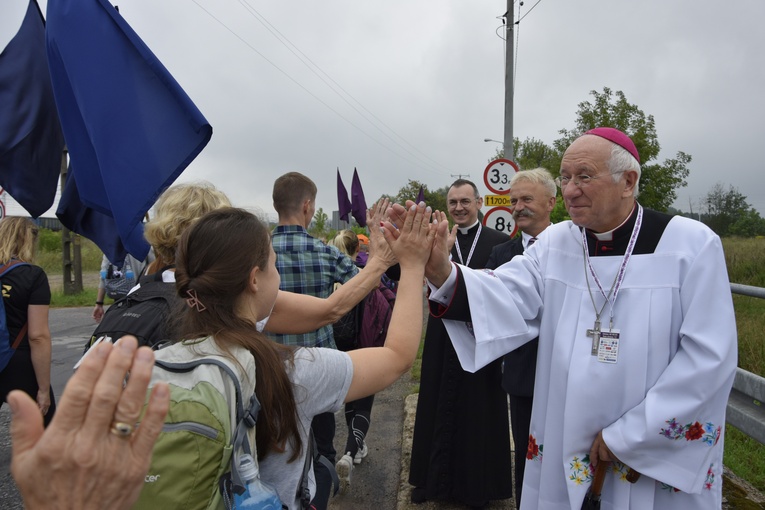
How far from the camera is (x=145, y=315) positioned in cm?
202

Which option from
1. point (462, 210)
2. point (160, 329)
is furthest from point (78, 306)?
point (160, 329)

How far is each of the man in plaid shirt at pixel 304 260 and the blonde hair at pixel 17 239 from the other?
1.58 m

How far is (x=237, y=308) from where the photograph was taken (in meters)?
1.63

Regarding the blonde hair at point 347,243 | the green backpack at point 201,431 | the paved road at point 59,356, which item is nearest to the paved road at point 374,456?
the paved road at point 59,356

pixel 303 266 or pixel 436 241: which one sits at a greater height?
pixel 436 241

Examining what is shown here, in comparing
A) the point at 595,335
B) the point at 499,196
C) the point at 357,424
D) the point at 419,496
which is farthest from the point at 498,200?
the point at 595,335

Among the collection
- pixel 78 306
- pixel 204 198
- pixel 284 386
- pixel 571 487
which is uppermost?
pixel 204 198

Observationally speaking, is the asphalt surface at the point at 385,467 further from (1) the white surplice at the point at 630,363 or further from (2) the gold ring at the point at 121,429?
(2) the gold ring at the point at 121,429

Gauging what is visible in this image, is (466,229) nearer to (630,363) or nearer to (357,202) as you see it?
(630,363)

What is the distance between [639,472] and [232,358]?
5.04 feet

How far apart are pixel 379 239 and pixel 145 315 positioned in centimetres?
99

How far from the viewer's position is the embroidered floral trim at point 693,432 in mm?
1911

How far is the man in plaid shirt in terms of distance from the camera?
3.40 meters

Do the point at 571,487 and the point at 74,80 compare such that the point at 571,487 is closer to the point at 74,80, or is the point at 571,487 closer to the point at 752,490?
the point at 752,490
